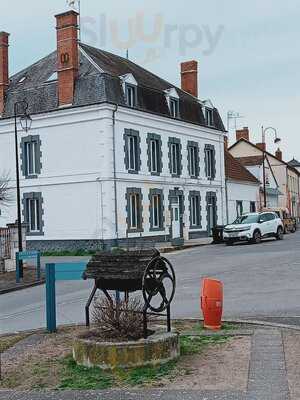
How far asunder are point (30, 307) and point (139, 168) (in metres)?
19.3

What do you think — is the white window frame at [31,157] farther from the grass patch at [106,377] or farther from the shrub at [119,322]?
the grass patch at [106,377]

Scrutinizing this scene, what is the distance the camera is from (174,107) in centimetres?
3678

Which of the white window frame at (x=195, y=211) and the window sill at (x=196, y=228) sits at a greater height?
the white window frame at (x=195, y=211)

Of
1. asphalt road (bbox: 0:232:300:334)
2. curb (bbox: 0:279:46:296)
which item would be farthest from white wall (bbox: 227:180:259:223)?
curb (bbox: 0:279:46:296)

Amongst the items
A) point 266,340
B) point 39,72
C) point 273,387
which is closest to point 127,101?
point 39,72

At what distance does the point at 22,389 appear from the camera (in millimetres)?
6340

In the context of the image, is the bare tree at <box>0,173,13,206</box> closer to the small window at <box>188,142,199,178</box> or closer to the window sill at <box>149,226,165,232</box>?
the window sill at <box>149,226,165,232</box>

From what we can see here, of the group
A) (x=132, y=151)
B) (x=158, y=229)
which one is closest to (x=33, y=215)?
(x=132, y=151)

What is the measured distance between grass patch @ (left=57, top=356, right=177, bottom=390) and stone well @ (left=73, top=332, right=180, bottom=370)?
76 millimetres

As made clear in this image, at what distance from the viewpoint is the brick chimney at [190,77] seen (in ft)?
140

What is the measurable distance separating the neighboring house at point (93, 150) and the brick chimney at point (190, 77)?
5.38m

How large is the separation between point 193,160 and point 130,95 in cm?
803

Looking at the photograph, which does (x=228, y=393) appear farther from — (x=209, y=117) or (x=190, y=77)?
(x=190, y=77)

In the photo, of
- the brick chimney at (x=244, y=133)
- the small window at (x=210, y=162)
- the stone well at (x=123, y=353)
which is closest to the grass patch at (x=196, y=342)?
the stone well at (x=123, y=353)
